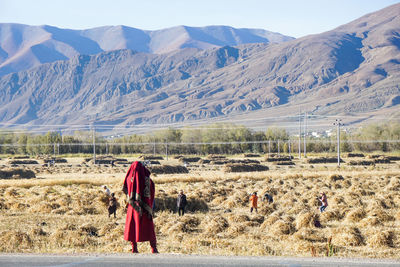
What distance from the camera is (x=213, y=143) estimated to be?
11756 cm

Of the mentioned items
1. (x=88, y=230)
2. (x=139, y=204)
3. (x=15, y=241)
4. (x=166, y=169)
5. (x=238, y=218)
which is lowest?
(x=166, y=169)

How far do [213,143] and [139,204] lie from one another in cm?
10643

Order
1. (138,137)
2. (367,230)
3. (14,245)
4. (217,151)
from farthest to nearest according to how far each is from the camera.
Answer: (138,137)
(217,151)
(367,230)
(14,245)

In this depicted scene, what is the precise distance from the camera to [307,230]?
16.6 m

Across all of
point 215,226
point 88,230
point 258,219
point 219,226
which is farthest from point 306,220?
point 88,230

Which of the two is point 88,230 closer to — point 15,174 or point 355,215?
point 355,215

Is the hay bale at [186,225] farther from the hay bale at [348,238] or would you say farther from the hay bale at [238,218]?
the hay bale at [348,238]

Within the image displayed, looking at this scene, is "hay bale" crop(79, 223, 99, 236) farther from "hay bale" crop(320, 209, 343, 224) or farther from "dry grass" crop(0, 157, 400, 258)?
"hay bale" crop(320, 209, 343, 224)

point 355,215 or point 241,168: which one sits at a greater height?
point 355,215

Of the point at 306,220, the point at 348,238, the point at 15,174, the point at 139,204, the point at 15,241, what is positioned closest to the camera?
the point at 139,204

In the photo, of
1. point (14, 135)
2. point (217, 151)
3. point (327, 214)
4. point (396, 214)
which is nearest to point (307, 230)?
point (327, 214)

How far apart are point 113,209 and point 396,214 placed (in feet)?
35.5

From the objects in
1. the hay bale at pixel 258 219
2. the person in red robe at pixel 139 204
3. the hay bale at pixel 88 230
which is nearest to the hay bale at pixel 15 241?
the hay bale at pixel 88 230

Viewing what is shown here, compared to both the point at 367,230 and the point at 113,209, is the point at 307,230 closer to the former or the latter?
the point at 367,230
